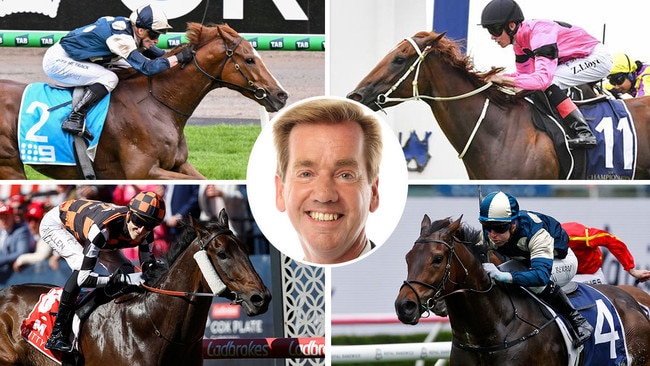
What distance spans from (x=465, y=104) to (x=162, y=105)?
4.33 feet

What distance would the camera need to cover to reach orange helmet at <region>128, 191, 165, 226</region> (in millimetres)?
3080

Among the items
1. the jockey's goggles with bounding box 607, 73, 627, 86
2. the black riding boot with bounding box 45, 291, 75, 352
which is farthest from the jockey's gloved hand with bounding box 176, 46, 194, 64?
the jockey's goggles with bounding box 607, 73, 627, 86

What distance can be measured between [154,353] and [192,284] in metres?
0.27

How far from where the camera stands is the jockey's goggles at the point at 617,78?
163 inches

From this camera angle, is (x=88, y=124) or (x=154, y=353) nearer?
(x=154, y=353)

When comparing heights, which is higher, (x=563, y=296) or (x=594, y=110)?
(x=594, y=110)

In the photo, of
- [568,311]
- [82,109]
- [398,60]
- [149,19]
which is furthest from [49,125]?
[568,311]

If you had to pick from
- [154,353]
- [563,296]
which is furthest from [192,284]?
[563,296]

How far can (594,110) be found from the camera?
13.2 ft

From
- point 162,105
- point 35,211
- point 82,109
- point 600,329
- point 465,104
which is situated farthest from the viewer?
point 465,104

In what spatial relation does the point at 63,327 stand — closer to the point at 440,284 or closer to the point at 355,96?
the point at 440,284

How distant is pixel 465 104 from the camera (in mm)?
3982

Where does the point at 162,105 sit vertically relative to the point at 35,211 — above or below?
above

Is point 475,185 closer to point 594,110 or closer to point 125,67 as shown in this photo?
point 594,110
